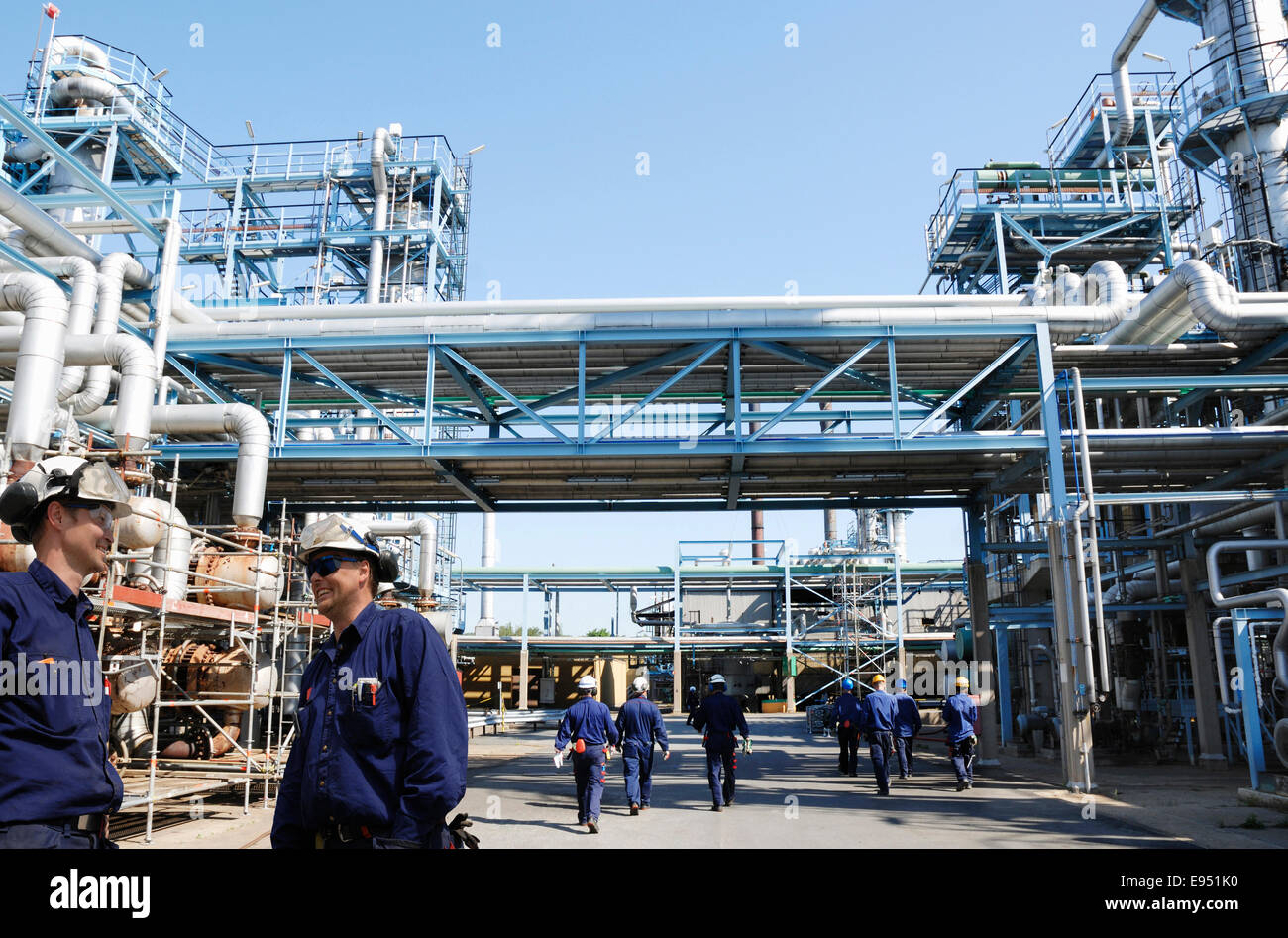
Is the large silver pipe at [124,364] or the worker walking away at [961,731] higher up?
the large silver pipe at [124,364]

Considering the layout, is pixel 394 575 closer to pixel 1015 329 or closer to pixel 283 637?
pixel 283 637

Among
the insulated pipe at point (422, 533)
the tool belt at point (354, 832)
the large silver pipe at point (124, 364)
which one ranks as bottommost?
the tool belt at point (354, 832)

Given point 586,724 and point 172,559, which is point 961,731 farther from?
point 172,559

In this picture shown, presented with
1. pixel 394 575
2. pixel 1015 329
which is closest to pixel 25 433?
pixel 394 575

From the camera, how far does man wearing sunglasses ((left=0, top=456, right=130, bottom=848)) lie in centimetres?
267

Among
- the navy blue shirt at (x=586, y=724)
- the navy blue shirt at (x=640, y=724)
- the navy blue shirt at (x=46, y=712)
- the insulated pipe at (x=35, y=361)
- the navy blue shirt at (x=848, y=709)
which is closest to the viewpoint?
the navy blue shirt at (x=46, y=712)

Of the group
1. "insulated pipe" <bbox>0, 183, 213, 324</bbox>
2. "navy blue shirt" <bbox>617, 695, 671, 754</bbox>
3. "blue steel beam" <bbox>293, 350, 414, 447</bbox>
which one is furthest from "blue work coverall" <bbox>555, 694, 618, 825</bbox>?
"insulated pipe" <bbox>0, 183, 213, 324</bbox>

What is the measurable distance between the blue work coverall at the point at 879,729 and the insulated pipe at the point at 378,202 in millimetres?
26366

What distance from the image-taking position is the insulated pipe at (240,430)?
45.4 ft

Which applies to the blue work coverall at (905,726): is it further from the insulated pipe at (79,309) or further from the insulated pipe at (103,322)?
the insulated pipe at (79,309)

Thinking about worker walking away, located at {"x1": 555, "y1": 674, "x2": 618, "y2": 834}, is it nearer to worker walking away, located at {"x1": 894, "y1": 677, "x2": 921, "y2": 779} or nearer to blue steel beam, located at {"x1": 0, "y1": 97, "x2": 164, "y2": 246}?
worker walking away, located at {"x1": 894, "y1": 677, "x2": 921, "y2": 779}

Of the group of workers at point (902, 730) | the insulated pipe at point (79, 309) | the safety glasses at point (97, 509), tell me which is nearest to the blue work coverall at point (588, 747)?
the group of workers at point (902, 730)

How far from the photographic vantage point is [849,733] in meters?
16.5
